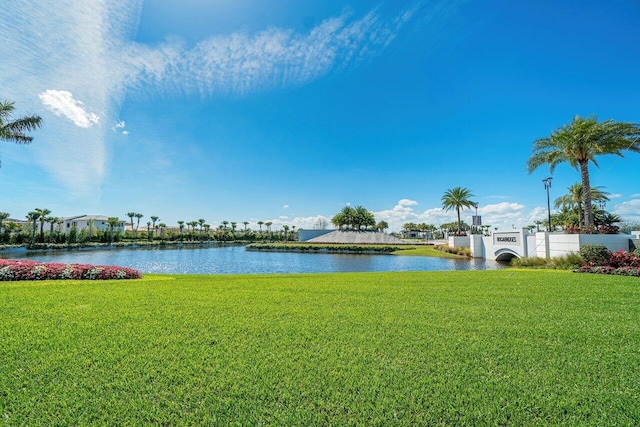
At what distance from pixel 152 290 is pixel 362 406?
6947mm

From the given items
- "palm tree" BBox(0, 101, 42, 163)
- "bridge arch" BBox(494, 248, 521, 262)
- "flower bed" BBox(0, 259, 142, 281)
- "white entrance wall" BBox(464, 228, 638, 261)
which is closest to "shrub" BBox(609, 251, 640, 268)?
"white entrance wall" BBox(464, 228, 638, 261)

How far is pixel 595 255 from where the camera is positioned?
14453 millimetres

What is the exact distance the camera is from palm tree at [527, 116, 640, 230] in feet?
57.1

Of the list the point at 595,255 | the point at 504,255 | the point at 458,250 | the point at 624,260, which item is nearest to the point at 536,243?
the point at 504,255

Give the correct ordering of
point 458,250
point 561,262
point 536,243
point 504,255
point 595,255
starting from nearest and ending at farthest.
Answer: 1. point 595,255
2. point 561,262
3. point 536,243
4. point 504,255
5. point 458,250

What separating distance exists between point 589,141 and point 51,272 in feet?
92.5

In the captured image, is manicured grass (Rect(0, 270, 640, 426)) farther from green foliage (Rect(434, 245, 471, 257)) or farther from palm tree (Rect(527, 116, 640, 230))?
green foliage (Rect(434, 245, 471, 257))

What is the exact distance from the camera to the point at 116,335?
4090mm

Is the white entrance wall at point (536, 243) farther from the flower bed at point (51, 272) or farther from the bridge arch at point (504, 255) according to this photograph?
the flower bed at point (51, 272)

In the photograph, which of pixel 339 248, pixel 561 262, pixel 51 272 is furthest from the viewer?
pixel 339 248

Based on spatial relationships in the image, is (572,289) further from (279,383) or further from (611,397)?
(279,383)

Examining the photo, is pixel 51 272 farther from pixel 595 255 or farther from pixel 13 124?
pixel 595 255

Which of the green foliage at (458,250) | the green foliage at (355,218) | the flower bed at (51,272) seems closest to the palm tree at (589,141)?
the green foliage at (458,250)

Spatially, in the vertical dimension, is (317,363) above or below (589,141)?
below
